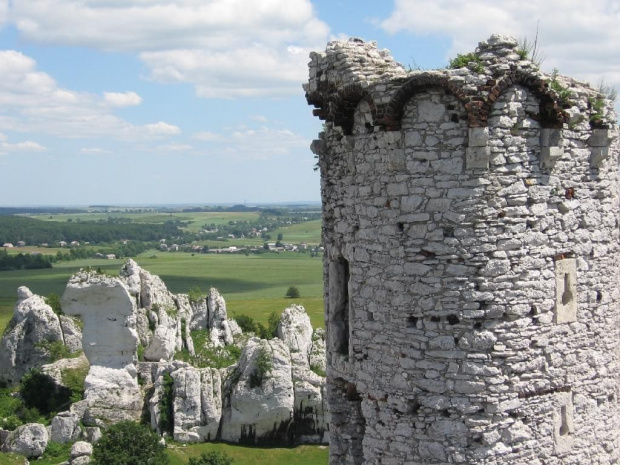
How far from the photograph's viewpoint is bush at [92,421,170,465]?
27.0 m

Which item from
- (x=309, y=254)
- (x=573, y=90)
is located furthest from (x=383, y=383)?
(x=309, y=254)

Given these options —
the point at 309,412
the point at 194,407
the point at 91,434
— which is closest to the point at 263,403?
the point at 309,412

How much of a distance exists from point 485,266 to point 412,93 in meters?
1.66

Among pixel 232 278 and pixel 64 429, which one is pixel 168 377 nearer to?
pixel 64 429

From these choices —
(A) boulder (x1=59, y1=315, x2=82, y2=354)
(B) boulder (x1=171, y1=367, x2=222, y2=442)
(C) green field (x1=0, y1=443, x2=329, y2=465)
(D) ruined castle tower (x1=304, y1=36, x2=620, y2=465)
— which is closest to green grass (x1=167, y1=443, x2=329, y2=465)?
(C) green field (x1=0, y1=443, x2=329, y2=465)

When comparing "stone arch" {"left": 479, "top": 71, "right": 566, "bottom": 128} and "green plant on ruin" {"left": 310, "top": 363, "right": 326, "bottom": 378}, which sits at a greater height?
"stone arch" {"left": 479, "top": 71, "right": 566, "bottom": 128}

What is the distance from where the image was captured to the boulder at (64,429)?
32438 millimetres

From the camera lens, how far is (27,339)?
41.0 metres

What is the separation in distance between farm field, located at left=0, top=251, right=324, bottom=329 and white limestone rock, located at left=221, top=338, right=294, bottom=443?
2122 cm

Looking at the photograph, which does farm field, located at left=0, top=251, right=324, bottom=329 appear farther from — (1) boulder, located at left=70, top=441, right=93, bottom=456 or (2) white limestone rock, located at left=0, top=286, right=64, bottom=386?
(1) boulder, located at left=70, top=441, right=93, bottom=456

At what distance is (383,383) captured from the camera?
24.5 feet

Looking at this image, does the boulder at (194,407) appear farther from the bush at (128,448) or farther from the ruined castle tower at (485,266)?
the ruined castle tower at (485,266)

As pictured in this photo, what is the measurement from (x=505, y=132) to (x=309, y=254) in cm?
14183

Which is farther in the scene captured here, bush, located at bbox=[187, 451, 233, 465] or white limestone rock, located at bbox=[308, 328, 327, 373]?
white limestone rock, located at bbox=[308, 328, 327, 373]
